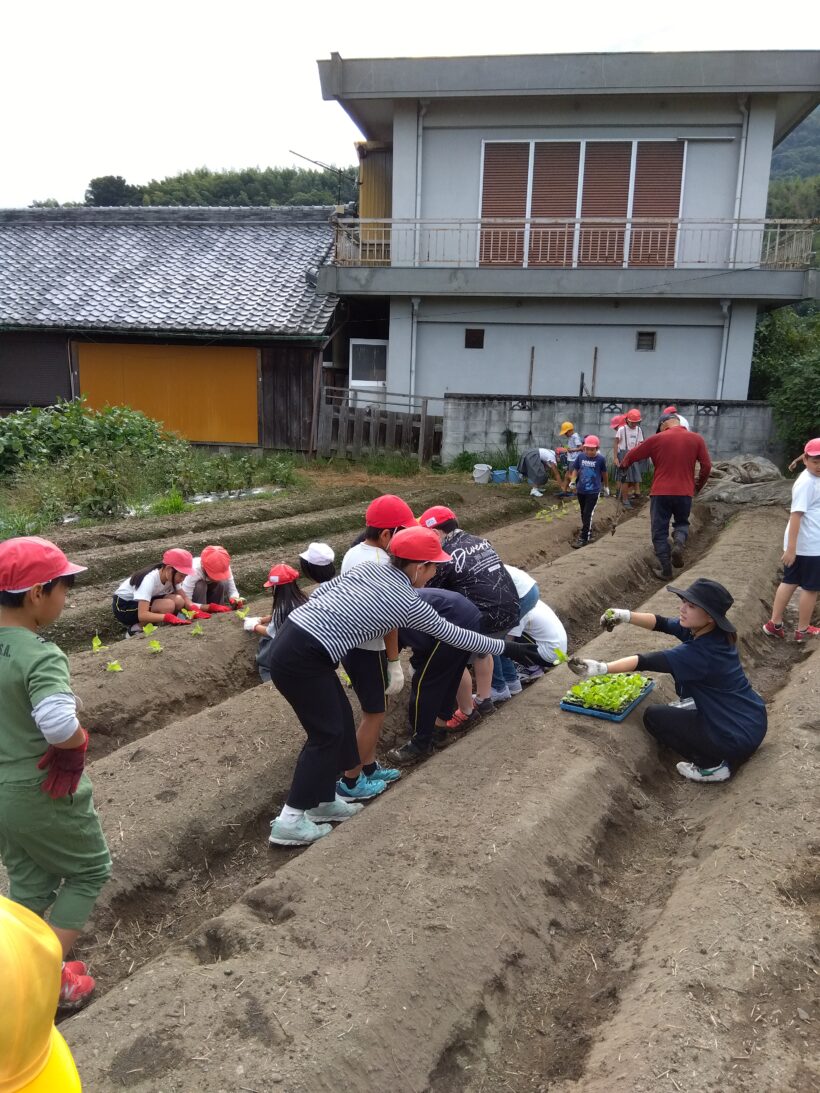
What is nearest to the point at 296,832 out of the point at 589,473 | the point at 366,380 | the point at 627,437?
the point at 589,473

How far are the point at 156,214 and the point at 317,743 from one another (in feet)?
73.1

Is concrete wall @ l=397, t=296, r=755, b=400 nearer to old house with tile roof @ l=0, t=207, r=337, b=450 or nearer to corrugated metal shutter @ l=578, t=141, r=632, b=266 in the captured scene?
corrugated metal shutter @ l=578, t=141, r=632, b=266

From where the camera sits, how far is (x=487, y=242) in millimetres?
17141


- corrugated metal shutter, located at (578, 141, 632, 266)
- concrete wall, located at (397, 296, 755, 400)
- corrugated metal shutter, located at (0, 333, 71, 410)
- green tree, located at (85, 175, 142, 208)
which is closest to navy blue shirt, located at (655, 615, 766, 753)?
concrete wall, located at (397, 296, 755, 400)

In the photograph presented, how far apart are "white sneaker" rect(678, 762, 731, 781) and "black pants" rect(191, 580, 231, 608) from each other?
14.4 ft

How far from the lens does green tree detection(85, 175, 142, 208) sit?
47.7 meters

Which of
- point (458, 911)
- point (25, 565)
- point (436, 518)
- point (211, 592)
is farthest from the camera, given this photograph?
point (211, 592)

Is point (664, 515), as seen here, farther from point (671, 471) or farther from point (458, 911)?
point (458, 911)

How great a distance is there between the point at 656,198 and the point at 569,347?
3.53 metres

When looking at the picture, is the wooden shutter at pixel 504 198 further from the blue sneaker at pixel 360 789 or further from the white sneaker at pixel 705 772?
the blue sneaker at pixel 360 789

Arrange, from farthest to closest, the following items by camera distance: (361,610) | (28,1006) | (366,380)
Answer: (366,380) < (361,610) < (28,1006)

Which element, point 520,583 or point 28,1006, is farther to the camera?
point 520,583

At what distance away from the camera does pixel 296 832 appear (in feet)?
13.8

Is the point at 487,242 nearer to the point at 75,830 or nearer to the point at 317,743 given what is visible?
the point at 317,743
